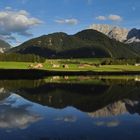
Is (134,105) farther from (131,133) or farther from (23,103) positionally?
(131,133)

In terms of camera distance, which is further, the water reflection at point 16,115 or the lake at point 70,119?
the water reflection at point 16,115

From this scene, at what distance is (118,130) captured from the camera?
27.4 metres

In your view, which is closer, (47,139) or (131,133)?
(47,139)

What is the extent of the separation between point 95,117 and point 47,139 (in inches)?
454

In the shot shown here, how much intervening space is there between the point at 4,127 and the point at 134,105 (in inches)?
794

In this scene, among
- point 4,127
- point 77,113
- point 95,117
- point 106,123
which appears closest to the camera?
point 4,127

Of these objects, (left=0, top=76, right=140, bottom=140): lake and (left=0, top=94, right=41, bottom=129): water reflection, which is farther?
(left=0, top=94, right=41, bottom=129): water reflection

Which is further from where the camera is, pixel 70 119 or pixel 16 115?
pixel 16 115

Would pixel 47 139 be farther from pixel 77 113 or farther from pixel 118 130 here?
pixel 77 113

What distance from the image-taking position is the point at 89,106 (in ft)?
141

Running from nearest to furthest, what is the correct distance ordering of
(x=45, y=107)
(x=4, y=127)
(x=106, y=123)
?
(x=4, y=127) → (x=106, y=123) → (x=45, y=107)

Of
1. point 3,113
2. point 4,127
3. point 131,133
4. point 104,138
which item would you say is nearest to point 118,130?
point 131,133

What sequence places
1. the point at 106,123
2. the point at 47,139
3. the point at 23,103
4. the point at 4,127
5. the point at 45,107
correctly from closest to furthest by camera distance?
the point at 47,139, the point at 4,127, the point at 106,123, the point at 45,107, the point at 23,103

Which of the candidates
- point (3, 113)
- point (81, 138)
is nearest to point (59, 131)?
point (81, 138)
